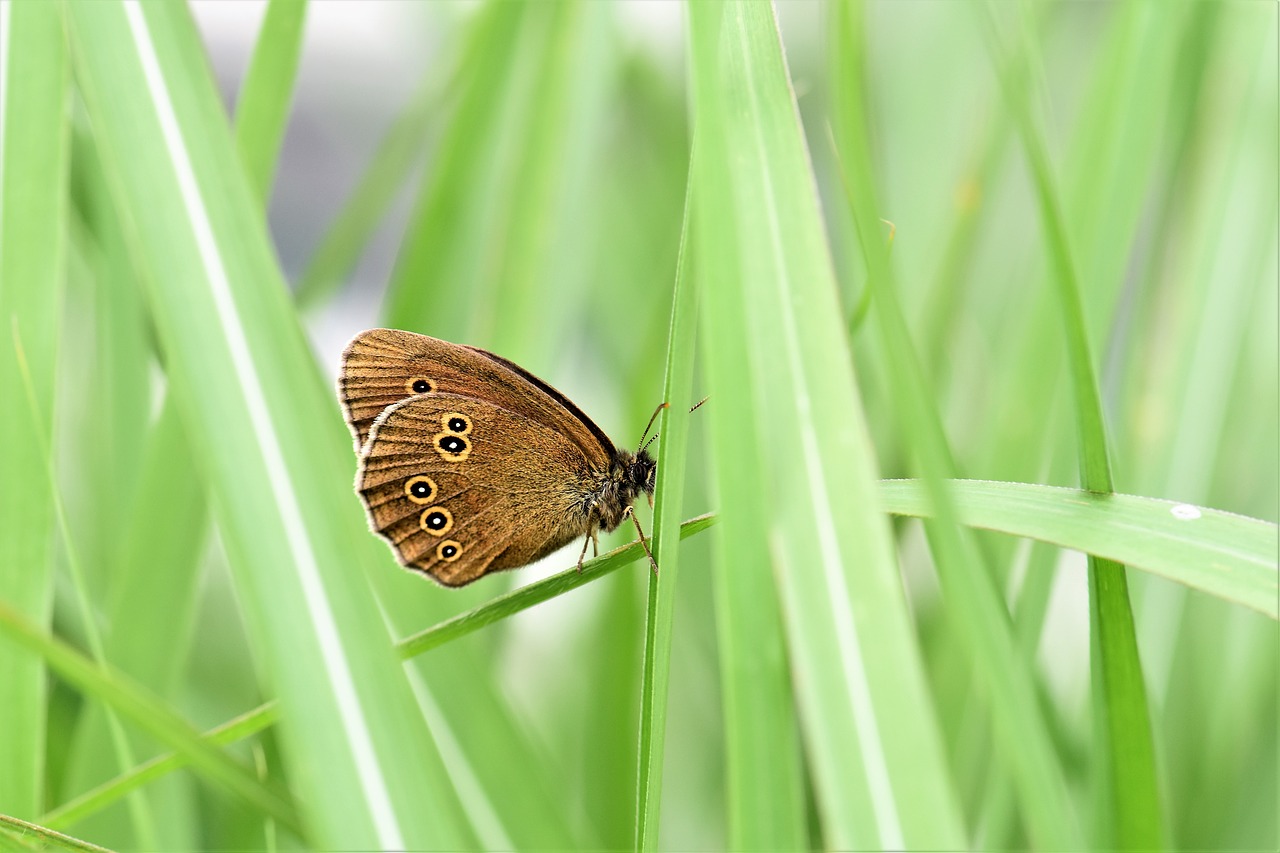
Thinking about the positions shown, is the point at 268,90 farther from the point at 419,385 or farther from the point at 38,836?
the point at 38,836

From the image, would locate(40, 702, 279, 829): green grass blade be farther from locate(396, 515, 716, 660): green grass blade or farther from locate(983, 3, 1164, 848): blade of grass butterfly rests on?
locate(983, 3, 1164, 848): blade of grass butterfly rests on

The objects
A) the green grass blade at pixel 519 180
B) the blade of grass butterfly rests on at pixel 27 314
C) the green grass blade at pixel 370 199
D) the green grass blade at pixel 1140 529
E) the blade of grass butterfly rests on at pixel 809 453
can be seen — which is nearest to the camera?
the blade of grass butterfly rests on at pixel 809 453

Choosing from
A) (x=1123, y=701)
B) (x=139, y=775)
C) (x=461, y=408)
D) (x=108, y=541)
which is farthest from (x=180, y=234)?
(x=108, y=541)

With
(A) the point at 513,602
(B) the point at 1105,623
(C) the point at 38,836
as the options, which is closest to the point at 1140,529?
(B) the point at 1105,623

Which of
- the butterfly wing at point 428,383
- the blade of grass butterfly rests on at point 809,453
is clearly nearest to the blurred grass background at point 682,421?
the blade of grass butterfly rests on at point 809,453

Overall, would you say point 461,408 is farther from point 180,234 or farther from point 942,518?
point 942,518

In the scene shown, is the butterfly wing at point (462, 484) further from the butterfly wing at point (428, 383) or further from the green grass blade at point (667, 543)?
the green grass blade at point (667, 543)
